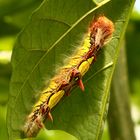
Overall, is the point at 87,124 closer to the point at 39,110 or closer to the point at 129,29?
the point at 39,110

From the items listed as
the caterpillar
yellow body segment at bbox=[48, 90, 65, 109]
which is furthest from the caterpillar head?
yellow body segment at bbox=[48, 90, 65, 109]

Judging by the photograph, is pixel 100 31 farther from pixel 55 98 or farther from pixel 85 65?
pixel 55 98

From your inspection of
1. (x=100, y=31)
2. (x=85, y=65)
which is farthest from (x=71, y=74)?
(x=100, y=31)

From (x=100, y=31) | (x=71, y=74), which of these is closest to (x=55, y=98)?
(x=71, y=74)

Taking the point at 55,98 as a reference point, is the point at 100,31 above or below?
above

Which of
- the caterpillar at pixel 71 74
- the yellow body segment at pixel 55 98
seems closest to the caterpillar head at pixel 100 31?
the caterpillar at pixel 71 74
